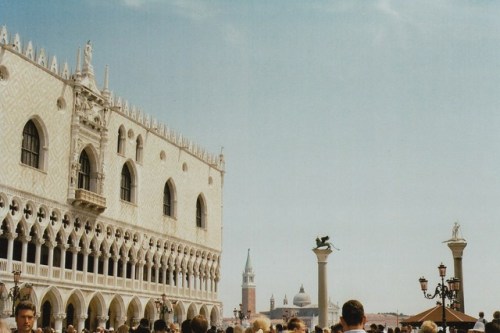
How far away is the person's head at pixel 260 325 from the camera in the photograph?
6969 mm

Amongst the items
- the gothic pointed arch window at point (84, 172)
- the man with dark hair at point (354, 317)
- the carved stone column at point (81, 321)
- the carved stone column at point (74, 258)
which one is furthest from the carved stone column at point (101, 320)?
the man with dark hair at point (354, 317)

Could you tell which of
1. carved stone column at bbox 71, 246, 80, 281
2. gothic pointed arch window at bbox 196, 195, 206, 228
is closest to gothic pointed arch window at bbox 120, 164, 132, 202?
carved stone column at bbox 71, 246, 80, 281

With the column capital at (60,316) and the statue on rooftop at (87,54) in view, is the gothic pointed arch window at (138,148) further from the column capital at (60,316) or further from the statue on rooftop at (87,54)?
the column capital at (60,316)

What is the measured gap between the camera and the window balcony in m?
29.0

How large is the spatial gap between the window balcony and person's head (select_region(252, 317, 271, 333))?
74.9 feet

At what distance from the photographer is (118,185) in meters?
32.4

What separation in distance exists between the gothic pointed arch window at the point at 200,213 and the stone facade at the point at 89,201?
52 centimetres

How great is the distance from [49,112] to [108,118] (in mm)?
4293

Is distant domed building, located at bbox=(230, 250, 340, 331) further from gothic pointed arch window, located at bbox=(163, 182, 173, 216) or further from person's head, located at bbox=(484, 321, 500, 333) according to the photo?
person's head, located at bbox=(484, 321, 500, 333)

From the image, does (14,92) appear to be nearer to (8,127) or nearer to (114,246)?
(8,127)

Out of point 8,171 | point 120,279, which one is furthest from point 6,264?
point 120,279

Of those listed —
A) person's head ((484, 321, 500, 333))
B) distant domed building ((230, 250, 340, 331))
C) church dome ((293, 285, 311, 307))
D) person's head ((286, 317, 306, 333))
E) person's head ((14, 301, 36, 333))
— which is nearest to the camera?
person's head ((14, 301, 36, 333))

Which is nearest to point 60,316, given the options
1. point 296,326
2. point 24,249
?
point 24,249

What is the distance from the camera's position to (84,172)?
101 ft
